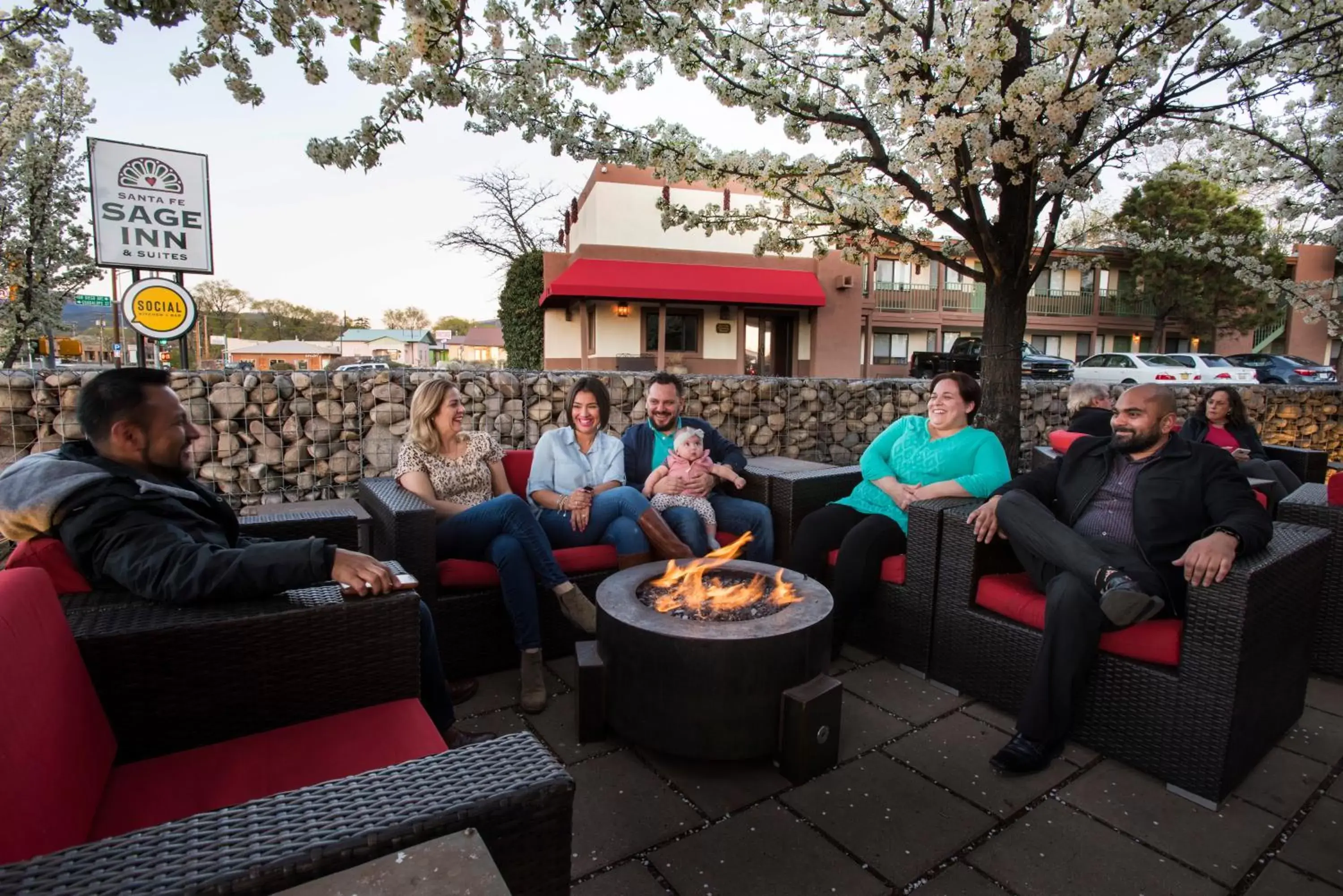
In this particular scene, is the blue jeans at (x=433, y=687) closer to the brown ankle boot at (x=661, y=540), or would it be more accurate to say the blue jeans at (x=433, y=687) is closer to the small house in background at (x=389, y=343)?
the brown ankle boot at (x=661, y=540)

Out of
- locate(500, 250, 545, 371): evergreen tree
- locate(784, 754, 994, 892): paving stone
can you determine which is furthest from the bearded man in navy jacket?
Answer: locate(500, 250, 545, 371): evergreen tree

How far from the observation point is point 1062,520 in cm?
270

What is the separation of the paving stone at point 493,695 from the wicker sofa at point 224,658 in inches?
35.8

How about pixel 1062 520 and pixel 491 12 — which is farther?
pixel 491 12

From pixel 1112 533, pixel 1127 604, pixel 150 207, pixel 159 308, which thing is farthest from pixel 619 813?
pixel 150 207

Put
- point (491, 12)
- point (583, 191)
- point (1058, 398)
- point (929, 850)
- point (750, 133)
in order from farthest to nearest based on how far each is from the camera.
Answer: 1. point (583, 191)
2. point (1058, 398)
3. point (750, 133)
4. point (491, 12)
5. point (929, 850)

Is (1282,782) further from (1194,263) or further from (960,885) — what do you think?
(1194,263)

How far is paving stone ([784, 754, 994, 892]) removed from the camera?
1793 mm

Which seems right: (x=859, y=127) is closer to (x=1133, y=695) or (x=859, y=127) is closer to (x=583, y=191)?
(x=1133, y=695)

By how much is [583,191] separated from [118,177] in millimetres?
16493

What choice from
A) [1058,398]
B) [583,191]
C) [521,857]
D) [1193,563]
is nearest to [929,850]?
[1193,563]

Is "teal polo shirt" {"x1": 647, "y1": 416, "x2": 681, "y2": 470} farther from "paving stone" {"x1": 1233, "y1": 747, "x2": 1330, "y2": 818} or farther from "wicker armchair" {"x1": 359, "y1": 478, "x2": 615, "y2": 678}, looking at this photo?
"paving stone" {"x1": 1233, "y1": 747, "x2": 1330, "y2": 818}

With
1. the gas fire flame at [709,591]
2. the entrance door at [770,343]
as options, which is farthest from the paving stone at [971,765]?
the entrance door at [770,343]

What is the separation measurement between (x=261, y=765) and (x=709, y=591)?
1.42 metres
